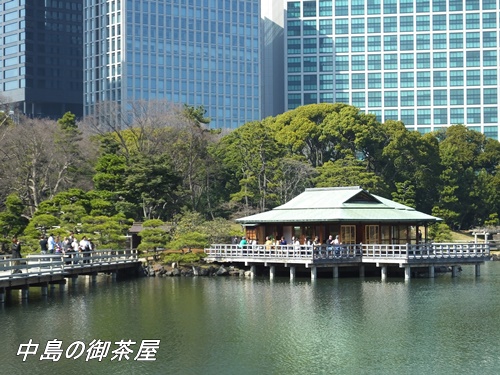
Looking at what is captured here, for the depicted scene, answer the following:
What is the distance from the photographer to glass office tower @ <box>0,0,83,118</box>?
454 ft

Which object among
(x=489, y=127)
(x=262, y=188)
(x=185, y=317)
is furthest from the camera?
(x=489, y=127)

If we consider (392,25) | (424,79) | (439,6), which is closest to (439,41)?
(439,6)

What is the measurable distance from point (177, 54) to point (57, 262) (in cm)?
9466

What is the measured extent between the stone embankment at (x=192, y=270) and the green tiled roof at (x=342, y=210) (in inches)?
135

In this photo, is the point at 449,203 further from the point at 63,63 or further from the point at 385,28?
the point at 63,63

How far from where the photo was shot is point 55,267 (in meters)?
41.5

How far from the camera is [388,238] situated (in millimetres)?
51438

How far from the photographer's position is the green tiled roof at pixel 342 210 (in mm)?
49812

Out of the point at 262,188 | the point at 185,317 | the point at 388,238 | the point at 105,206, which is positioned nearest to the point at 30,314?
the point at 185,317

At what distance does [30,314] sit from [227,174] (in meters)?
44.6

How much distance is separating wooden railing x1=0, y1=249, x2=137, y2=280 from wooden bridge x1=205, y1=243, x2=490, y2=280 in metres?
7.46

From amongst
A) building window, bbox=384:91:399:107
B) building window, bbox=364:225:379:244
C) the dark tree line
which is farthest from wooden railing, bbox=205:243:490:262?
building window, bbox=384:91:399:107

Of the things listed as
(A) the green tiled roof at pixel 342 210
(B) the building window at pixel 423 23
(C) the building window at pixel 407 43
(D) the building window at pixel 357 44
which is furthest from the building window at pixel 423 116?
(A) the green tiled roof at pixel 342 210

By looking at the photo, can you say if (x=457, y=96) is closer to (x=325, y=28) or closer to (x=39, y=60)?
(x=325, y=28)
